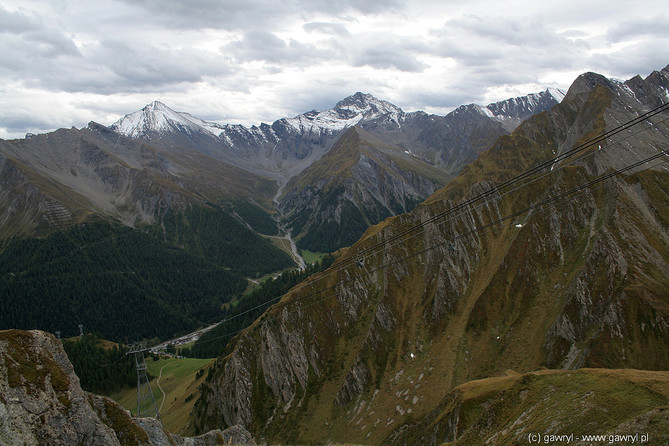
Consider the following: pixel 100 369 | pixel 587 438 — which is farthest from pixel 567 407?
pixel 100 369

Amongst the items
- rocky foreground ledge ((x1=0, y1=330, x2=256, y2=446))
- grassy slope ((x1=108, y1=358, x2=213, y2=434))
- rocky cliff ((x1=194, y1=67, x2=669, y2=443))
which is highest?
rocky foreground ledge ((x1=0, y1=330, x2=256, y2=446))

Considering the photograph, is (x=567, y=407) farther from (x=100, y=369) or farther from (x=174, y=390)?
(x=100, y=369)

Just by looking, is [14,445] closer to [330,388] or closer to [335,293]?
[330,388]

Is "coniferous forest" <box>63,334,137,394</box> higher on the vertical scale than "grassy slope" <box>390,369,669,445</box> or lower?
lower

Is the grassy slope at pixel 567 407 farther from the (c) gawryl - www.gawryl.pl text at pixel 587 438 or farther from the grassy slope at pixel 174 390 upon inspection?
the grassy slope at pixel 174 390

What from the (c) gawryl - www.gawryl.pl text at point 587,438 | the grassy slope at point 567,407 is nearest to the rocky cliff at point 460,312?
the grassy slope at point 567,407

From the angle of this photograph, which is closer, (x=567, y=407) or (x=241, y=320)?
(x=567, y=407)

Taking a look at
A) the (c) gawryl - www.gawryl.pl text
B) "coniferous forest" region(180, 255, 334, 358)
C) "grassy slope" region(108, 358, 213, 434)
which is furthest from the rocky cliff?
"coniferous forest" region(180, 255, 334, 358)

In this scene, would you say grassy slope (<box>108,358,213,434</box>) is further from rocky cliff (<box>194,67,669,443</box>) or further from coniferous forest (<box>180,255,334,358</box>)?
coniferous forest (<box>180,255,334,358</box>)
